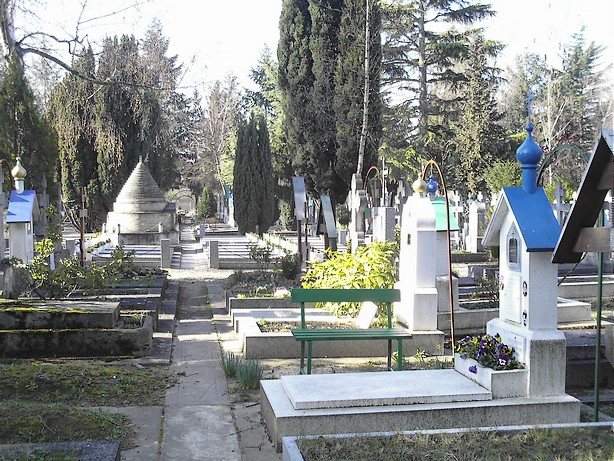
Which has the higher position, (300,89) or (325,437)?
(300,89)

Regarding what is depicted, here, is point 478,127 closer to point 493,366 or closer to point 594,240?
point 493,366

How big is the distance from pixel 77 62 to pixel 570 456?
30.3 meters

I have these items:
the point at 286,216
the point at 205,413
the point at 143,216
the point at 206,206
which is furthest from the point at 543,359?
the point at 206,206

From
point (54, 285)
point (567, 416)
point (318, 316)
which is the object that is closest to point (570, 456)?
point (567, 416)

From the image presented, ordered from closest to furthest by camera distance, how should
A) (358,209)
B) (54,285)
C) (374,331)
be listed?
(374,331) → (54,285) → (358,209)

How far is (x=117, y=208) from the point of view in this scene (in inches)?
1123

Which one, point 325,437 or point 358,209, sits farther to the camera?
point 358,209

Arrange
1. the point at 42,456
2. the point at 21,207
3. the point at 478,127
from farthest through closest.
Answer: the point at 478,127 → the point at 21,207 → the point at 42,456

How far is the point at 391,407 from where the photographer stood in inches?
214

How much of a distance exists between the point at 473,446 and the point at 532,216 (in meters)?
2.19

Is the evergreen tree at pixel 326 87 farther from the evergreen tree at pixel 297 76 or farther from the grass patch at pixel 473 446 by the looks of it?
the grass patch at pixel 473 446

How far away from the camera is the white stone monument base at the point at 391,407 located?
5230 mm

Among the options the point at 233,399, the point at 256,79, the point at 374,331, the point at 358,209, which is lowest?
the point at 233,399

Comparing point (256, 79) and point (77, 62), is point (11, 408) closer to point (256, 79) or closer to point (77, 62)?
point (77, 62)
